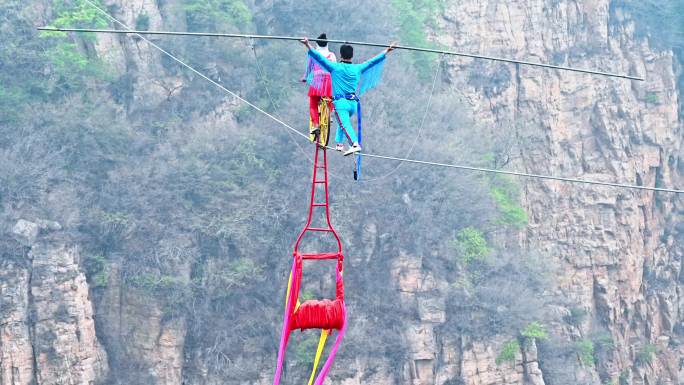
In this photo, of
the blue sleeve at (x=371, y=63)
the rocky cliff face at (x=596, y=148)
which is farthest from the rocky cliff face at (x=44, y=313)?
the blue sleeve at (x=371, y=63)

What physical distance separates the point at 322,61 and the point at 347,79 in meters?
0.35

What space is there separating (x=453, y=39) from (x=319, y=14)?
12.8 feet

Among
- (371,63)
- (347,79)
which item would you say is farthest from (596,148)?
(347,79)

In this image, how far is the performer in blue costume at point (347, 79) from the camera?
11.5 metres

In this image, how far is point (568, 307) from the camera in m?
29.6

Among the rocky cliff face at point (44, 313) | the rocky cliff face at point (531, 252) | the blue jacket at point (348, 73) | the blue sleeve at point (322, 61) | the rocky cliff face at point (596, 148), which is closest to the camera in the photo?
the blue sleeve at point (322, 61)

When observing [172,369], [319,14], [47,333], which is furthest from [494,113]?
[47,333]

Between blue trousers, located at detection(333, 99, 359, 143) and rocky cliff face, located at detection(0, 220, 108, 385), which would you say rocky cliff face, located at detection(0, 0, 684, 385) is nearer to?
rocky cliff face, located at detection(0, 220, 108, 385)

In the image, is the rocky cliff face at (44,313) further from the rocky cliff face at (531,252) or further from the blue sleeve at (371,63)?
the blue sleeve at (371,63)

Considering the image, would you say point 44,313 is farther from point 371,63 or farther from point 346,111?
point 371,63

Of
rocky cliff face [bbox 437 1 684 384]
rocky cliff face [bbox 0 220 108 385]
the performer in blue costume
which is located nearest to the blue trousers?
the performer in blue costume

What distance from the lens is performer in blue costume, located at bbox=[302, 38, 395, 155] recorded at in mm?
11492

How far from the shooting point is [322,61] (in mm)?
11438

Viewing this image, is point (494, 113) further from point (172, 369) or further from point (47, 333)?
point (47, 333)
